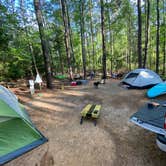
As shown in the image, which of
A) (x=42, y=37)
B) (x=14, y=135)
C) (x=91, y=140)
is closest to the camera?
(x=14, y=135)

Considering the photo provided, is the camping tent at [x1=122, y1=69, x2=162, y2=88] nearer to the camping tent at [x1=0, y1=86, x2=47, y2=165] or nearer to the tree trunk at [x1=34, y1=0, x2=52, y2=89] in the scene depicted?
the tree trunk at [x1=34, y1=0, x2=52, y2=89]

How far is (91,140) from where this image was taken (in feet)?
12.8

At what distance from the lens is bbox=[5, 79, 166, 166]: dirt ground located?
3223mm

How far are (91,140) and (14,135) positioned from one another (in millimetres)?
1834

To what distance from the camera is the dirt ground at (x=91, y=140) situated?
3223mm

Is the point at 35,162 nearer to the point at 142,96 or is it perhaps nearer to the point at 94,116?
the point at 94,116

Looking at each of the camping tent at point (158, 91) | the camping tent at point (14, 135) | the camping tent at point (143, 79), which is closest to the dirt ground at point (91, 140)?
the camping tent at point (14, 135)

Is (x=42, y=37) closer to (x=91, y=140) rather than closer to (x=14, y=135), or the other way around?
(x=14, y=135)

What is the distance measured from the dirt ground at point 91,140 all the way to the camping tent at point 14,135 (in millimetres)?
151

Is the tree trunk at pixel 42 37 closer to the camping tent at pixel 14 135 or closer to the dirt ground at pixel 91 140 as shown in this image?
the dirt ground at pixel 91 140

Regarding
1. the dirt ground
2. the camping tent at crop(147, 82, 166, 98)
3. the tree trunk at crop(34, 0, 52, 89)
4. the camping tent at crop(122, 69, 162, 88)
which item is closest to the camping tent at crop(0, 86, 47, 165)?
the dirt ground

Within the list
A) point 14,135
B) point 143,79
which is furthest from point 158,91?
point 14,135

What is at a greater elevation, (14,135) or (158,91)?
(158,91)

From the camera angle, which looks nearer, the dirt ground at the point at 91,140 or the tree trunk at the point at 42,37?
the dirt ground at the point at 91,140
